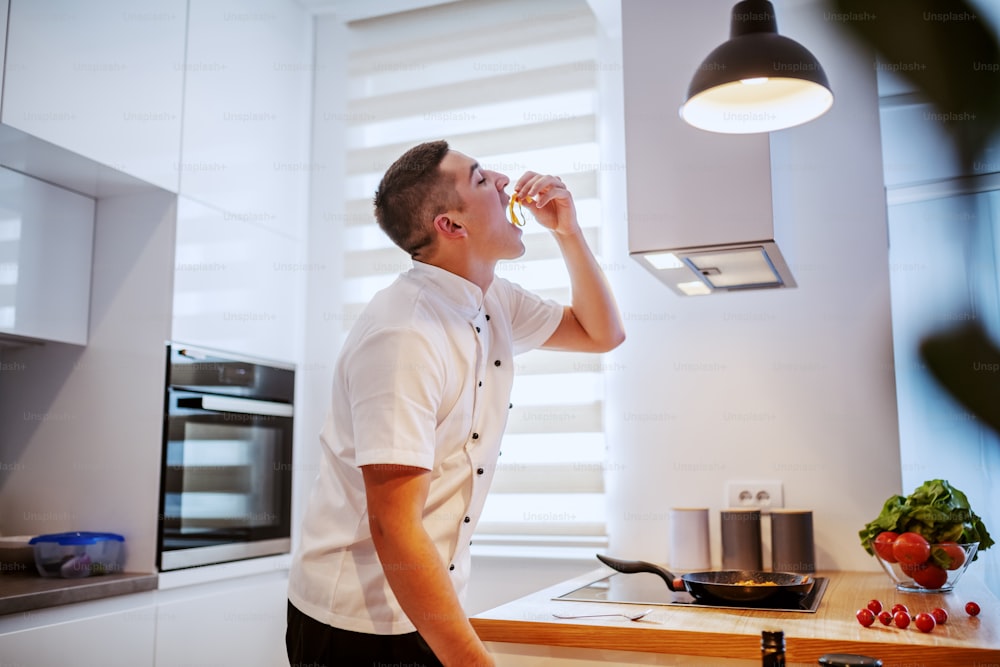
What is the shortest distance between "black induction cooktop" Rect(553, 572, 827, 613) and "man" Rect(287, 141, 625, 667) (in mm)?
514

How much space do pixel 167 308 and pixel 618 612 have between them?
160cm

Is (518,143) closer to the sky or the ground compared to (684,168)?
closer to the sky

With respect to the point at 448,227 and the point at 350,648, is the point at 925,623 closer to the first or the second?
the point at 350,648

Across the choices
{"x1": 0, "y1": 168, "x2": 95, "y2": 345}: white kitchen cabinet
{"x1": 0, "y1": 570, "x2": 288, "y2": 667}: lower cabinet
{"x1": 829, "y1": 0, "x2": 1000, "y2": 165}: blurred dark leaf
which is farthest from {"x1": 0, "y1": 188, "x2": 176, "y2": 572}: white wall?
{"x1": 829, "y1": 0, "x2": 1000, "y2": 165}: blurred dark leaf

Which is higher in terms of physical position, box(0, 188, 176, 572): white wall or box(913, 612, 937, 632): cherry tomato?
box(0, 188, 176, 572): white wall

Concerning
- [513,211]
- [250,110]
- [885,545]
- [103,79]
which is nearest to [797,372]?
[885,545]

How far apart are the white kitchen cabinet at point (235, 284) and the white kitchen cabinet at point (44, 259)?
0.32m

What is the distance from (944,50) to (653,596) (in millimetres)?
1592

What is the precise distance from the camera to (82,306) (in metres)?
2.59

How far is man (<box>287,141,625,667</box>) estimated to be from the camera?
1.19 metres

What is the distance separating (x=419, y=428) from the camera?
1219mm

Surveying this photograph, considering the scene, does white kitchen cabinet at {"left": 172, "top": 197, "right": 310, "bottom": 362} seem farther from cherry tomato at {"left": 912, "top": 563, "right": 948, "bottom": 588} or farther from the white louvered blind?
cherry tomato at {"left": 912, "top": 563, "right": 948, "bottom": 588}

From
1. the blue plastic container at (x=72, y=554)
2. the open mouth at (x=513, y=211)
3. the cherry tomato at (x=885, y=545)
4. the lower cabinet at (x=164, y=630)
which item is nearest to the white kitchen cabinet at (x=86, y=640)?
the lower cabinet at (x=164, y=630)

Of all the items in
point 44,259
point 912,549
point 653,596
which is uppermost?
point 44,259
